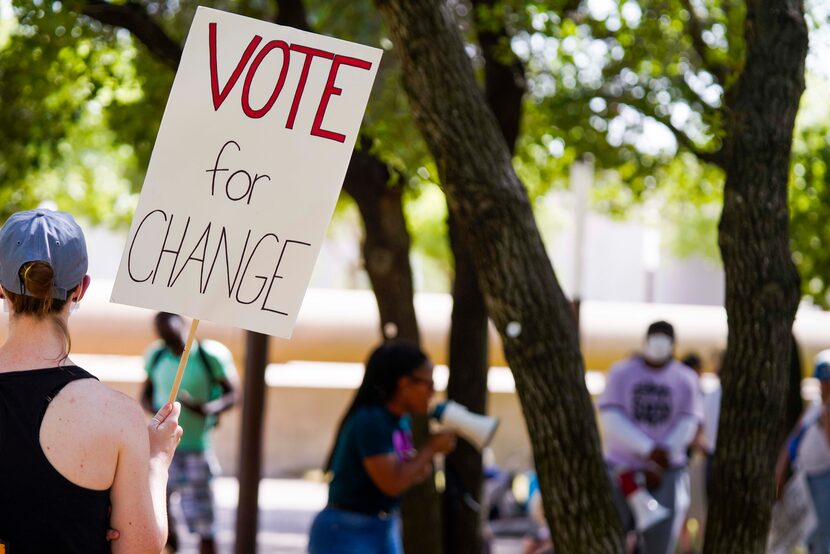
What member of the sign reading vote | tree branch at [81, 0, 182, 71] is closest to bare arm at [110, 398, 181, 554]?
the sign reading vote

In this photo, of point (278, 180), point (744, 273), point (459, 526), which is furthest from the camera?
point (459, 526)

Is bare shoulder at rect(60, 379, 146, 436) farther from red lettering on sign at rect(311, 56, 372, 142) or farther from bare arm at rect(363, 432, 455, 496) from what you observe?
bare arm at rect(363, 432, 455, 496)

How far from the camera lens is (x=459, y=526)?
7605 mm

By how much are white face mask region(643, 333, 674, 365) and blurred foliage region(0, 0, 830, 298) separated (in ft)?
3.98

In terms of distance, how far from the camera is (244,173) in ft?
10.9

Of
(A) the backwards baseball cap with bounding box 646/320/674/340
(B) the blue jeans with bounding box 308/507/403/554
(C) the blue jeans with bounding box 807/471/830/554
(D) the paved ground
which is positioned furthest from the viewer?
(D) the paved ground

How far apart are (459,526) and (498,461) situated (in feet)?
24.9

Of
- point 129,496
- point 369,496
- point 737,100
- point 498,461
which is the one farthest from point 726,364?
point 498,461

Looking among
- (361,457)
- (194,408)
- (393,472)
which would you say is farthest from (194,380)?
(393,472)

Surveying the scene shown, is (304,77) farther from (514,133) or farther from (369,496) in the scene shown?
(514,133)

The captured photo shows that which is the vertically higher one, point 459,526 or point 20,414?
point 20,414

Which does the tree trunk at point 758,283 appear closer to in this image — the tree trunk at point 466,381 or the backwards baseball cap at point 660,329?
the tree trunk at point 466,381

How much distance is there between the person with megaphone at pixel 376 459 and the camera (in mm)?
5332

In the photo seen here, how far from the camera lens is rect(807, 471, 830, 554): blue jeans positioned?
7555 mm
